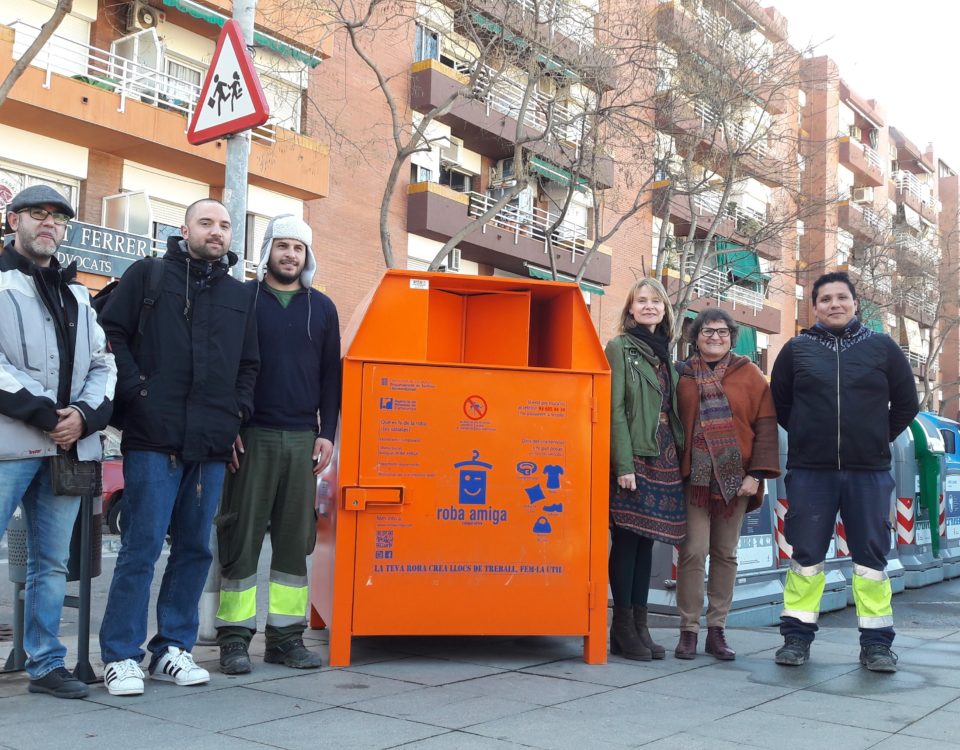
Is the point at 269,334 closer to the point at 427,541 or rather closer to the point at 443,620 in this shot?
the point at 427,541

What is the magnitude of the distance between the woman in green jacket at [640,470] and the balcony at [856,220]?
37.1 m

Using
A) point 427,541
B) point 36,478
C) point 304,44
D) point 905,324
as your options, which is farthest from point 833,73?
point 905,324

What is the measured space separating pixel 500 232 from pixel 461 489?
20285 mm

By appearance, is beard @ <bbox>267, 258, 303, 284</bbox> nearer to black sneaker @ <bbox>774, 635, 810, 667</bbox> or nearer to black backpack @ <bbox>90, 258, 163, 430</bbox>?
black backpack @ <bbox>90, 258, 163, 430</bbox>

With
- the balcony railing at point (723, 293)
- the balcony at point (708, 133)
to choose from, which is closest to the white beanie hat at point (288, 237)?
the balcony at point (708, 133)

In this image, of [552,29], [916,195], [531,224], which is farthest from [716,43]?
[916,195]

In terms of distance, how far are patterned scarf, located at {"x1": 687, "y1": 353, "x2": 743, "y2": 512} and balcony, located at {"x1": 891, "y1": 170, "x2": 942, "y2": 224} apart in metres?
51.0

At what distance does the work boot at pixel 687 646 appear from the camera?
5203 millimetres

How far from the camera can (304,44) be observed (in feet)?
64.4

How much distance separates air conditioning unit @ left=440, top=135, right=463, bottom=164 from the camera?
24.4m

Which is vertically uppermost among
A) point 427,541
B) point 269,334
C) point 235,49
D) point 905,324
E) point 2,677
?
point 905,324

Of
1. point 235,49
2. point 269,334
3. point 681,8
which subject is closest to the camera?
point 269,334

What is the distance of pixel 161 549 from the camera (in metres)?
4.17

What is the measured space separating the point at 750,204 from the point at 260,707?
3317cm
